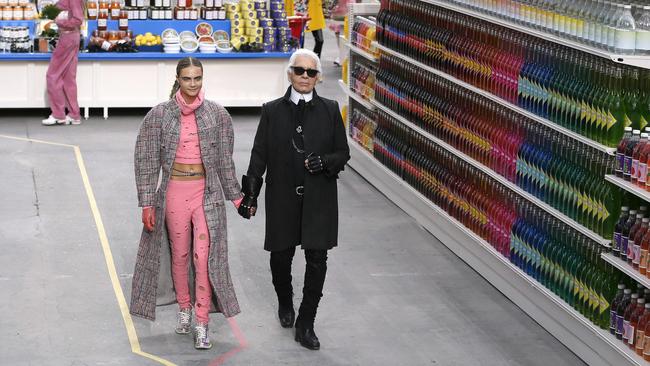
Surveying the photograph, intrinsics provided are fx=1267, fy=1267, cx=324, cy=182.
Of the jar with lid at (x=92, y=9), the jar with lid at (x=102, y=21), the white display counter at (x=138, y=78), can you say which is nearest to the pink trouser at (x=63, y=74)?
the white display counter at (x=138, y=78)

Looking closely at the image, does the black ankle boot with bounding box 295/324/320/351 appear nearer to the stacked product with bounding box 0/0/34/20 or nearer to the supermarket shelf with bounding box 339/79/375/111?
the supermarket shelf with bounding box 339/79/375/111

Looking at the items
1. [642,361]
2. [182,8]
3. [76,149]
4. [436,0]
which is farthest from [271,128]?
[182,8]

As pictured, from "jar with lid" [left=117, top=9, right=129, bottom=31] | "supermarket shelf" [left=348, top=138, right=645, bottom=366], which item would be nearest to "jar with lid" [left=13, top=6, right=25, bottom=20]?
"jar with lid" [left=117, top=9, right=129, bottom=31]

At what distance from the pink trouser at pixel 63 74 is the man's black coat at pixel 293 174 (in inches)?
298

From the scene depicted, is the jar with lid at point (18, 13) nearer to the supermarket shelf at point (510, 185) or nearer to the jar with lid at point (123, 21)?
the jar with lid at point (123, 21)

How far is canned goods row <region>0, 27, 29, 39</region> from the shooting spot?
14.9 meters

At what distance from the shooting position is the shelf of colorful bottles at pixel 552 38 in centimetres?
699

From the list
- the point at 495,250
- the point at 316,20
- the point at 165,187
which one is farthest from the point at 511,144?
the point at 316,20

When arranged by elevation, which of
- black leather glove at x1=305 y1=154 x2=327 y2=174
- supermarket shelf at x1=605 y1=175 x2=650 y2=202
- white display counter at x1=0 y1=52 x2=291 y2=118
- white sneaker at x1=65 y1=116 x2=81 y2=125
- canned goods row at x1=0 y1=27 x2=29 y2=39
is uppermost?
supermarket shelf at x1=605 y1=175 x2=650 y2=202

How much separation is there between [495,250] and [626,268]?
2.09m

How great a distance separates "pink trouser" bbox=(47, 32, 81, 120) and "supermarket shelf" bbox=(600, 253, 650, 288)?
8.78 metres

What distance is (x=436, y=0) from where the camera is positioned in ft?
34.0

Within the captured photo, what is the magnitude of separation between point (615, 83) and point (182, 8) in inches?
367

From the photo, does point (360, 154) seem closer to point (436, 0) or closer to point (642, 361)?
point (436, 0)
